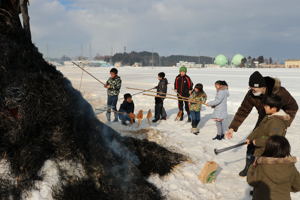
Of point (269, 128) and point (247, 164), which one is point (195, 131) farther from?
point (269, 128)

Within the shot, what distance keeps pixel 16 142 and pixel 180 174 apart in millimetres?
2587

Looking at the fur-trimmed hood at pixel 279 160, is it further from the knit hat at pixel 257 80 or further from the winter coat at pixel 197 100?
the winter coat at pixel 197 100

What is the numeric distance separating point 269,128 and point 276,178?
2.92ft

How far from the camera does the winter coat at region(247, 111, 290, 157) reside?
10.5ft

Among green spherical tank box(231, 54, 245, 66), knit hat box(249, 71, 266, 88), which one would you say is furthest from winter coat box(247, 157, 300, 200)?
green spherical tank box(231, 54, 245, 66)

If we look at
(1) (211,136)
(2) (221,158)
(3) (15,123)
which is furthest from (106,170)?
(1) (211,136)

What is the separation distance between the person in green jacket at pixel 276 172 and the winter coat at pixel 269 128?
2.25 feet

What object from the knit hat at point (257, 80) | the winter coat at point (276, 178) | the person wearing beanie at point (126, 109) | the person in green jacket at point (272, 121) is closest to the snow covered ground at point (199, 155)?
the person wearing beanie at point (126, 109)

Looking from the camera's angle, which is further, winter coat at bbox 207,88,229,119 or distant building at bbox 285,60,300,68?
distant building at bbox 285,60,300,68

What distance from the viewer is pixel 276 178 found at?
8.27 ft

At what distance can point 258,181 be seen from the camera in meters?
2.69

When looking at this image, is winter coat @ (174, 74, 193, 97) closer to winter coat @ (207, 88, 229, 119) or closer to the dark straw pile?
winter coat @ (207, 88, 229, 119)

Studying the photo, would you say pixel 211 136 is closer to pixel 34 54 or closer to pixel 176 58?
pixel 34 54

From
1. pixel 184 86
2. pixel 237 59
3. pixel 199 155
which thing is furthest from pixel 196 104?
pixel 237 59
